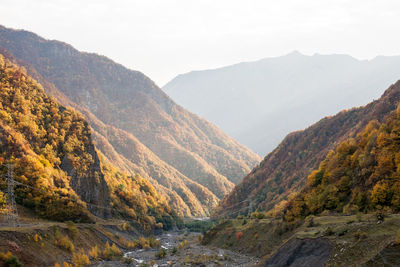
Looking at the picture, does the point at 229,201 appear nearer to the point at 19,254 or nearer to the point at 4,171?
the point at 4,171

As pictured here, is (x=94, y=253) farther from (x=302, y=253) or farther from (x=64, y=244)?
(x=302, y=253)

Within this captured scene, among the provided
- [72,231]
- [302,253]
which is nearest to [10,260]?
[72,231]

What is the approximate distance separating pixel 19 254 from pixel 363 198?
4372cm

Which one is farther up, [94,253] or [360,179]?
[360,179]

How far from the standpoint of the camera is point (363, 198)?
144ft

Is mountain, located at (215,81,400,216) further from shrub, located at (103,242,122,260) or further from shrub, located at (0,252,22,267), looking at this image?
shrub, located at (0,252,22,267)

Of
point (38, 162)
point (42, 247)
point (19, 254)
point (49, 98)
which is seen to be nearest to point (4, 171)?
point (38, 162)

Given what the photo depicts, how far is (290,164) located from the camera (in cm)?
13112

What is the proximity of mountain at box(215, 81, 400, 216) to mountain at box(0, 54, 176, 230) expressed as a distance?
43702 mm

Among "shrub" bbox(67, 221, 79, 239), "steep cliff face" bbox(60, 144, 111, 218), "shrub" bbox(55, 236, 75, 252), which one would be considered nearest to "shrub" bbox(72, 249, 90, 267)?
"shrub" bbox(55, 236, 75, 252)

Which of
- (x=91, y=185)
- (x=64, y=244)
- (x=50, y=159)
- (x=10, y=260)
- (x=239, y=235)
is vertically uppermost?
(x=50, y=159)

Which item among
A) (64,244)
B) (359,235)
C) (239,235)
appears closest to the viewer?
(359,235)

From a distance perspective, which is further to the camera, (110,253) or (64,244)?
(110,253)

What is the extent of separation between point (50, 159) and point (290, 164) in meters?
87.6
